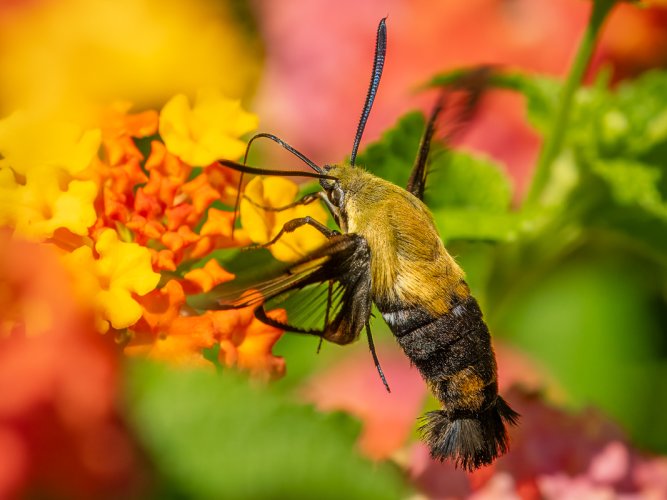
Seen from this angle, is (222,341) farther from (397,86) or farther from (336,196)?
(397,86)

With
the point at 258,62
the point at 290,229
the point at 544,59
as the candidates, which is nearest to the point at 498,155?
the point at 544,59

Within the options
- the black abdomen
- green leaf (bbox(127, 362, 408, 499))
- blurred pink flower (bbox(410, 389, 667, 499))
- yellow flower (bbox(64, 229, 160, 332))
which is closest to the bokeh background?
blurred pink flower (bbox(410, 389, 667, 499))

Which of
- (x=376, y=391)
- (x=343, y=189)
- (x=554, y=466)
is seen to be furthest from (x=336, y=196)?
(x=376, y=391)

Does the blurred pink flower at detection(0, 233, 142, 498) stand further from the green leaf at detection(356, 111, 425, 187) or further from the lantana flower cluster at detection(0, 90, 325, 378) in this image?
the green leaf at detection(356, 111, 425, 187)

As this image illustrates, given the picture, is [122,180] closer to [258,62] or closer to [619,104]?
[619,104]

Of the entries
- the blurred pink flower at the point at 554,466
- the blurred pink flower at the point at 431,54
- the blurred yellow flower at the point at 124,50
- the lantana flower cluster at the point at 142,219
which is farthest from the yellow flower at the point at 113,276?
the blurred pink flower at the point at 431,54

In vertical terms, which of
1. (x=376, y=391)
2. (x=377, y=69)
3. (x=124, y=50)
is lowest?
(x=376, y=391)
